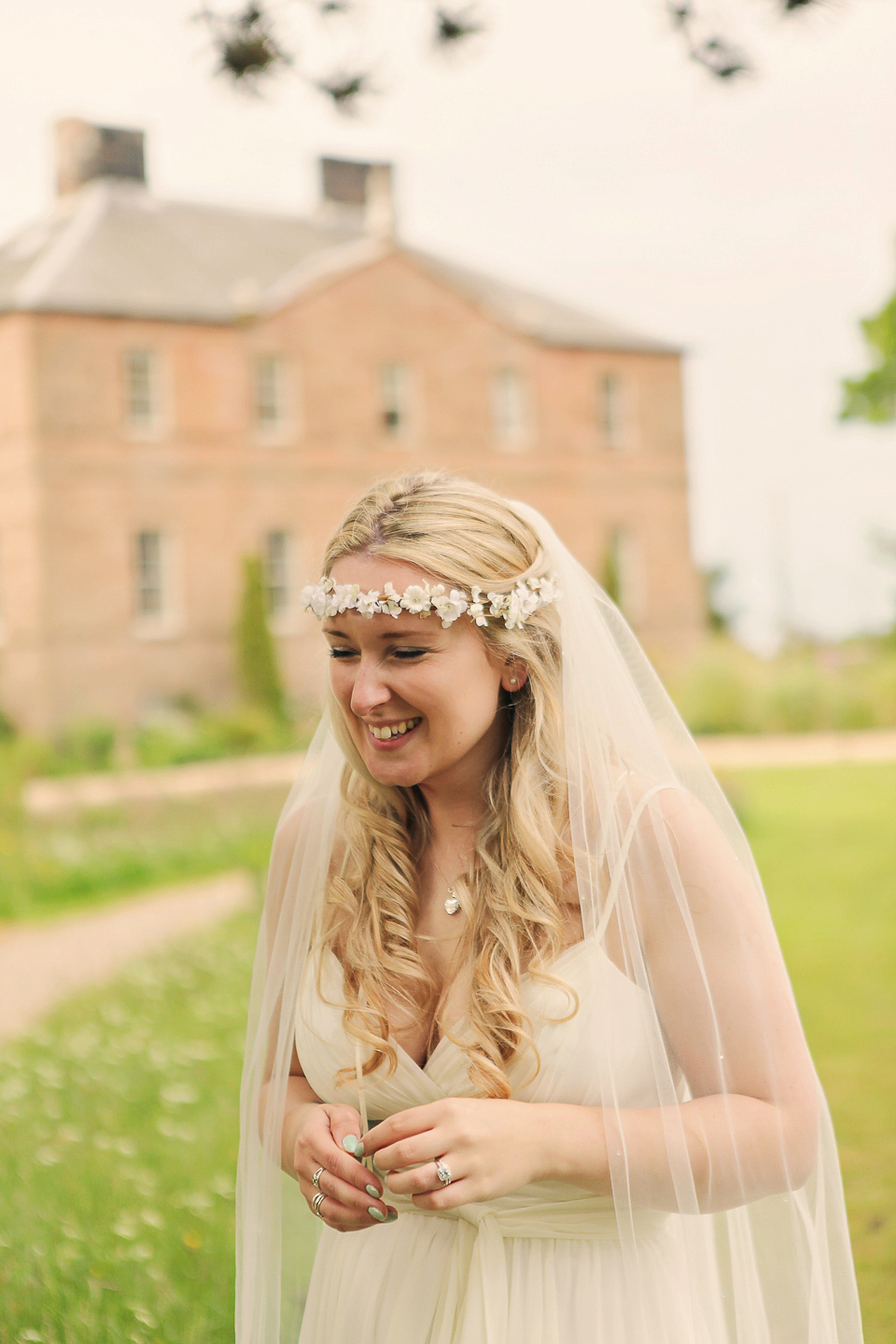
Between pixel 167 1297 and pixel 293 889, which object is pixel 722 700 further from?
pixel 293 889

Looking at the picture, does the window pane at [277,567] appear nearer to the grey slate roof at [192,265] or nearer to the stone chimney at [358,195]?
the grey slate roof at [192,265]

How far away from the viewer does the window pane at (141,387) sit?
39.8ft

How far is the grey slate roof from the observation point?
11.3 metres

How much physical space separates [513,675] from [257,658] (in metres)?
10.6

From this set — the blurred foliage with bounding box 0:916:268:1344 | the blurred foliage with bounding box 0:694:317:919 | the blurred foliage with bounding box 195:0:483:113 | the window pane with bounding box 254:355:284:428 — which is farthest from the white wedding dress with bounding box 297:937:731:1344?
the window pane with bounding box 254:355:284:428

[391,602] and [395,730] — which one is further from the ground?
[391,602]

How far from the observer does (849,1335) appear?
65.1 inches

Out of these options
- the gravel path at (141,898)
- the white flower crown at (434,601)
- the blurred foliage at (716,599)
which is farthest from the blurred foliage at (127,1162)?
the blurred foliage at (716,599)

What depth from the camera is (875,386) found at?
8.71 m

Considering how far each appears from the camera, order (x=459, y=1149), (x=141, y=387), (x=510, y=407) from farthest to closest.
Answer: (x=510, y=407) < (x=141, y=387) < (x=459, y=1149)

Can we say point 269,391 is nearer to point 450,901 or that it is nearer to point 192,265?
point 192,265

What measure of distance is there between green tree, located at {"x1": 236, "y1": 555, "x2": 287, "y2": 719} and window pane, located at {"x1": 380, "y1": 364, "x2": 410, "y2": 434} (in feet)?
9.05

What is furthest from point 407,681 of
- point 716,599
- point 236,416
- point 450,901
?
point 716,599

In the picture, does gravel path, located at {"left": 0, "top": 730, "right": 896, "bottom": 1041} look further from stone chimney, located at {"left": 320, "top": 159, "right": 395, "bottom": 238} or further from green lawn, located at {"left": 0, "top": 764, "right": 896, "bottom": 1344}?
stone chimney, located at {"left": 320, "top": 159, "right": 395, "bottom": 238}
